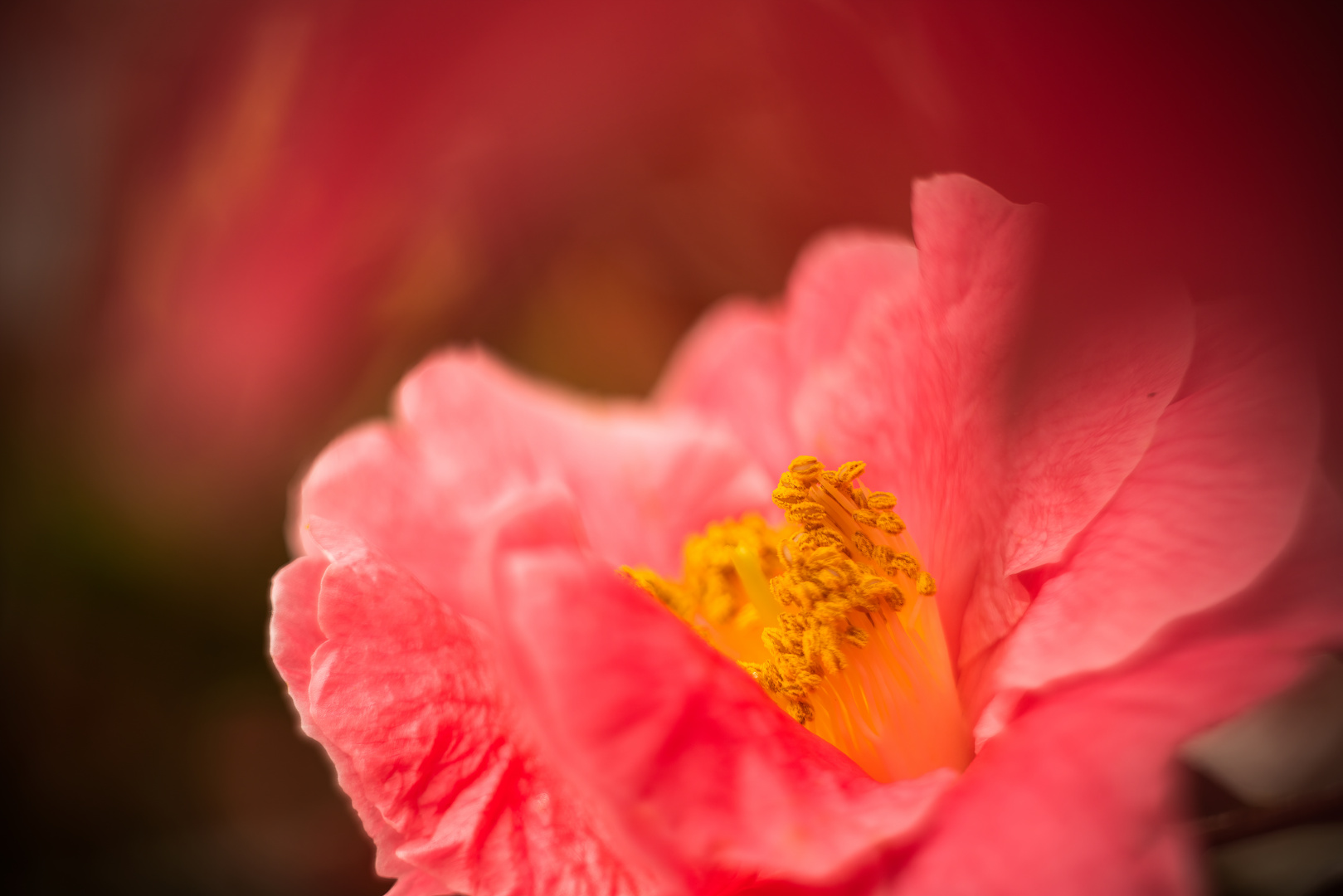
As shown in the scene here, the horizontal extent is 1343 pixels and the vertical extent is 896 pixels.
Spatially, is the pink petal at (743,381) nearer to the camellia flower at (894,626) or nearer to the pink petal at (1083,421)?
the camellia flower at (894,626)

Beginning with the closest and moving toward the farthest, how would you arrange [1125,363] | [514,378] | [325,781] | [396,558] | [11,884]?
[1125,363]
[396,558]
[514,378]
[11,884]
[325,781]

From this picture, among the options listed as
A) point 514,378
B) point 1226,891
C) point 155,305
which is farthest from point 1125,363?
point 155,305

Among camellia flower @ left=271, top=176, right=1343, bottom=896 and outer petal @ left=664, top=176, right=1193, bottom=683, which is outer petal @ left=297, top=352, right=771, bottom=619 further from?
outer petal @ left=664, top=176, right=1193, bottom=683

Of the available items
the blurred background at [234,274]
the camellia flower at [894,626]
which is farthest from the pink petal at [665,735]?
the blurred background at [234,274]

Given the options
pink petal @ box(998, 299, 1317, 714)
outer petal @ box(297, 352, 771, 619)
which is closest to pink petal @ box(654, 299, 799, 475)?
outer petal @ box(297, 352, 771, 619)

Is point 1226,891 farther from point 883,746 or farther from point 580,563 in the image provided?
point 580,563

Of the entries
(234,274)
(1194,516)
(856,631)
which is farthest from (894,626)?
(234,274)

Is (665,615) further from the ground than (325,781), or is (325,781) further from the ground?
(665,615)
